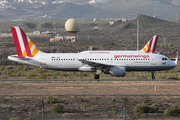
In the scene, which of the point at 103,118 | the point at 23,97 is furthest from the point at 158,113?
the point at 23,97

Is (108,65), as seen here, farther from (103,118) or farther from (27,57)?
(103,118)

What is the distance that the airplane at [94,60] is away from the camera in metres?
44.0

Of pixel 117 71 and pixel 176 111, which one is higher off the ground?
pixel 117 71

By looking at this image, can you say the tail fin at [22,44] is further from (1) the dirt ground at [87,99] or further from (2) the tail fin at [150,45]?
(2) the tail fin at [150,45]

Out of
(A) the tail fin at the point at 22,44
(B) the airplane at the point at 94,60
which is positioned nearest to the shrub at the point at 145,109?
(B) the airplane at the point at 94,60

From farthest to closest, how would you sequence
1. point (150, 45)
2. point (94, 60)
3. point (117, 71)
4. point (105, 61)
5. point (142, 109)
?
point (150, 45) < point (94, 60) < point (105, 61) < point (117, 71) < point (142, 109)

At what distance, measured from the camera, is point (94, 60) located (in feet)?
147

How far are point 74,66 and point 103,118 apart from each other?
23.0 m

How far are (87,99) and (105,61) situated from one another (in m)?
16.3

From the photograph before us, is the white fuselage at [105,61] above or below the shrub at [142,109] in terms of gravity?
above

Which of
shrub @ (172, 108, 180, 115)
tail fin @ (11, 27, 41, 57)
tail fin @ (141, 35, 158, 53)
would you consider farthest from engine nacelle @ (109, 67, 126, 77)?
tail fin @ (141, 35, 158, 53)

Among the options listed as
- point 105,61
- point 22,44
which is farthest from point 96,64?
point 22,44

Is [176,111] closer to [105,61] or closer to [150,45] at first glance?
[105,61]

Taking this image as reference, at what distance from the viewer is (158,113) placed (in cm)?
2397
